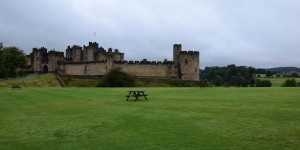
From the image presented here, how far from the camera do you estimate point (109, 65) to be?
9750 cm

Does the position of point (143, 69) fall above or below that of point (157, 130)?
above

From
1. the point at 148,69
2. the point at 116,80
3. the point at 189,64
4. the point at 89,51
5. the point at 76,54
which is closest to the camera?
the point at 116,80

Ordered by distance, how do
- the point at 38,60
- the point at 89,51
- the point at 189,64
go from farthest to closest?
the point at 89,51
the point at 38,60
the point at 189,64

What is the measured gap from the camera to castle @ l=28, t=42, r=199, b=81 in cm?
9731

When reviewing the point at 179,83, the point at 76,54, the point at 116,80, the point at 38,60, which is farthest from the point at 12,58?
the point at 179,83

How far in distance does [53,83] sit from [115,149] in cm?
7050

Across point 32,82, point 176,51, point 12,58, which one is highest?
point 176,51

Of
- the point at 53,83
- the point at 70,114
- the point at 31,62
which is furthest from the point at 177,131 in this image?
the point at 31,62

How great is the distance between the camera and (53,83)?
7969 cm

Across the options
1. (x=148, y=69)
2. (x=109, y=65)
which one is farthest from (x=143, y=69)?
(x=109, y=65)

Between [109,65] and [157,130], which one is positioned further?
[109,65]

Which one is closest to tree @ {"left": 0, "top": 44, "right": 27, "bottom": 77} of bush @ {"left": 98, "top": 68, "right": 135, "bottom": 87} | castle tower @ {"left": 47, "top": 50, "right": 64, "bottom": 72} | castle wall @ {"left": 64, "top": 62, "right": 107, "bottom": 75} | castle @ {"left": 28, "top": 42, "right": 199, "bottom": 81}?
castle @ {"left": 28, "top": 42, "right": 199, "bottom": 81}

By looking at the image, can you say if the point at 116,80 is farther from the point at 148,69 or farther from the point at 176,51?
the point at 176,51

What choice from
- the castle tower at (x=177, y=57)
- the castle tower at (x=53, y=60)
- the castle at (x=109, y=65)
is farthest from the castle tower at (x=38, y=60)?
the castle tower at (x=177, y=57)
